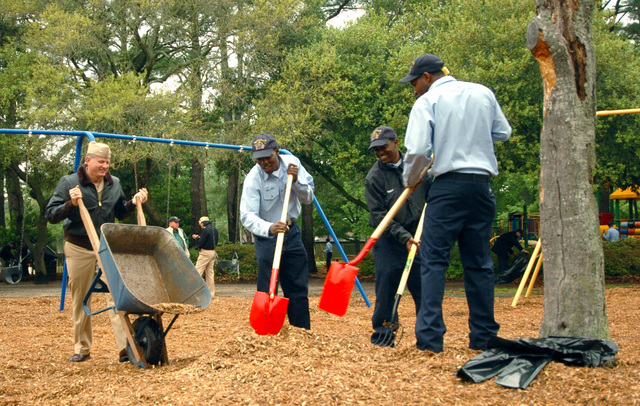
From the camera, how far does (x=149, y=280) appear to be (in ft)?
17.8

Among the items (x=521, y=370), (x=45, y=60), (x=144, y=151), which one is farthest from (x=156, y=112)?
(x=521, y=370)

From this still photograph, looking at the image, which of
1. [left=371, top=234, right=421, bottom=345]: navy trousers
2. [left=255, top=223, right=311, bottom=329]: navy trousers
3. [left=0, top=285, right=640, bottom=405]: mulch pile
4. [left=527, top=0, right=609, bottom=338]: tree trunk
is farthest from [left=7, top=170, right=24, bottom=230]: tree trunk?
[left=527, top=0, right=609, bottom=338]: tree trunk

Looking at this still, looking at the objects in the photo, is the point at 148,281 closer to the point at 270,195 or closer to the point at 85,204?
the point at 85,204

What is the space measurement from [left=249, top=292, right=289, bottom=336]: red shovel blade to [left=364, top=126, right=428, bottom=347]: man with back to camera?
0.93 meters

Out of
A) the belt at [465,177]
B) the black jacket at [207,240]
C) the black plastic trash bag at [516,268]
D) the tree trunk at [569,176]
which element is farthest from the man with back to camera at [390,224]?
the black plastic trash bag at [516,268]

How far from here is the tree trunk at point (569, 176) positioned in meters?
4.13

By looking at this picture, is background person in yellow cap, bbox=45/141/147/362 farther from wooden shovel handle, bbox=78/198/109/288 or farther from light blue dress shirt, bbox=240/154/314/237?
light blue dress shirt, bbox=240/154/314/237

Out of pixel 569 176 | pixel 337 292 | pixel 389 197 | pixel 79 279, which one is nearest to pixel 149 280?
pixel 79 279

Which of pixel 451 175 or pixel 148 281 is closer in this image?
pixel 451 175

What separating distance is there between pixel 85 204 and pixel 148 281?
33.2 inches

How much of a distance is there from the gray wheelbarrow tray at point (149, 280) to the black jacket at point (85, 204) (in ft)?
1.22

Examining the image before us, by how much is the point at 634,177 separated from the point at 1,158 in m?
16.3

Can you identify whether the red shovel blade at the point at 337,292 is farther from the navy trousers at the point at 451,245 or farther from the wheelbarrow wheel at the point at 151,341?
the wheelbarrow wheel at the point at 151,341

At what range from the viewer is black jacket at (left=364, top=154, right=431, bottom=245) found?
5.46 metres
